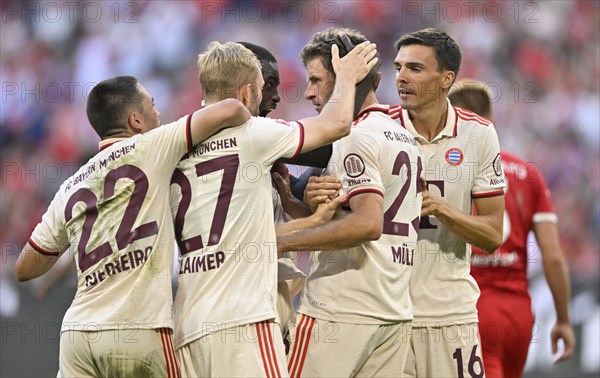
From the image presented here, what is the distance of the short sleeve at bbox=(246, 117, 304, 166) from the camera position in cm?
450

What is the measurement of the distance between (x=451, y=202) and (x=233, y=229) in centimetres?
166

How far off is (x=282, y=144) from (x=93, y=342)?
1301 mm

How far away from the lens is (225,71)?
15.0 feet

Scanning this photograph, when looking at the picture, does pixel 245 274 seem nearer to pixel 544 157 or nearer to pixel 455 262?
pixel 455 262

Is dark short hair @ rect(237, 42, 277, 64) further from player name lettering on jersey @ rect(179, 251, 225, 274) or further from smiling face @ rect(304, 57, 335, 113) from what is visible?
player name lettering on jersey @ rect(179, 251, 225, 274)

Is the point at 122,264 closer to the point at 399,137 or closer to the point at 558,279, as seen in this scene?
the point at 399,137

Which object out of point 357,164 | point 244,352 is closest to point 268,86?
point 357,164

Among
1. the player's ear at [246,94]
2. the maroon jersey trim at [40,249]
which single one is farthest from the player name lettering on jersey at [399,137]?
the maroon jersey trim at [40,249]

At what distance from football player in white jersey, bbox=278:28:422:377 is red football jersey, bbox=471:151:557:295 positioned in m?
1.86

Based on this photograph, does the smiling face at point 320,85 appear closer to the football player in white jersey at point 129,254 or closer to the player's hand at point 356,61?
the player's hand at point 356,61

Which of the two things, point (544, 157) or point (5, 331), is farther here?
point (544, 157)

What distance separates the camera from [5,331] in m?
9.04

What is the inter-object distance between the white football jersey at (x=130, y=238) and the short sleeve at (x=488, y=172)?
1897 mm

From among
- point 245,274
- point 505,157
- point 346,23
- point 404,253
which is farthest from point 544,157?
point 245,274
